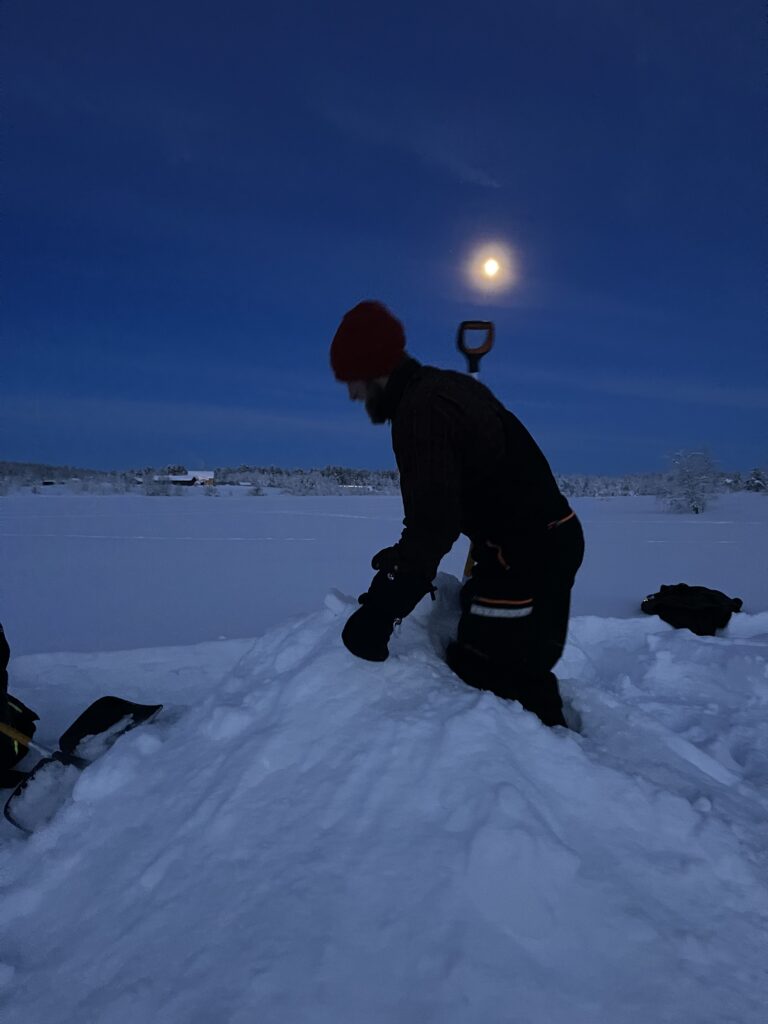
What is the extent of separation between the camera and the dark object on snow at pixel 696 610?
13.6 feet

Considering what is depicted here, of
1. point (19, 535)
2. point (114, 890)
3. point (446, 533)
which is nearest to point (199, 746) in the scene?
point (114, 890)

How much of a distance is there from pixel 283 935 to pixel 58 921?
706 mm

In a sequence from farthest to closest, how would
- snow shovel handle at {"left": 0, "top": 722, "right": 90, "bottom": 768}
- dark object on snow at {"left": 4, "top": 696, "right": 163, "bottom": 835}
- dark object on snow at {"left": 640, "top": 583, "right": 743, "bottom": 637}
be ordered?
1. dark object on snow at {"left": 640, "top": 583, "right": 743, "bottom": 637}
2. snow shovel handle at {"left": 0, "top": 722, "right": 90, "bottom": 768}
3. dark object on snow at {"left": 4, "top": 696, "right": 163, "bottom": 835}

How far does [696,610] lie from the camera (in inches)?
165

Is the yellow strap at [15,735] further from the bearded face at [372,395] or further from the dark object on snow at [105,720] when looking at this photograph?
the bearded face at [372,395]

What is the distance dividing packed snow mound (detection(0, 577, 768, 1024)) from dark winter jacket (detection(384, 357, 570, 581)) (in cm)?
49

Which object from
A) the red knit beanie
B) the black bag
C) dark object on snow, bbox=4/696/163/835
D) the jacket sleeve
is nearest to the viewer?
the jacket sleeve

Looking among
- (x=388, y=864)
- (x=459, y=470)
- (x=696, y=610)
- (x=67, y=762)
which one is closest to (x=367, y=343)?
(x=459, y=470)

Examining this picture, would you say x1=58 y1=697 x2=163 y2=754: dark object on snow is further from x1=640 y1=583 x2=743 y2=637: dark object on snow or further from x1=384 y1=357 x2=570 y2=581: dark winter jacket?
x1=640 y1=583 x2=743 y2=637: dark object on snow

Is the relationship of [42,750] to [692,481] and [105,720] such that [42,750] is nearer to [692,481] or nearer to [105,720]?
[105,720]

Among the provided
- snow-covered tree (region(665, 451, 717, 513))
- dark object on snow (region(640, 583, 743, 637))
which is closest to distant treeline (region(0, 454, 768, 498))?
snow-covered tree (region(665, 451, 717, 513))

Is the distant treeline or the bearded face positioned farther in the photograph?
the distant treeline

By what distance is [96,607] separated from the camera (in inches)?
193

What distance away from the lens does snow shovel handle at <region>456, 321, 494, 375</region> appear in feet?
10.2
